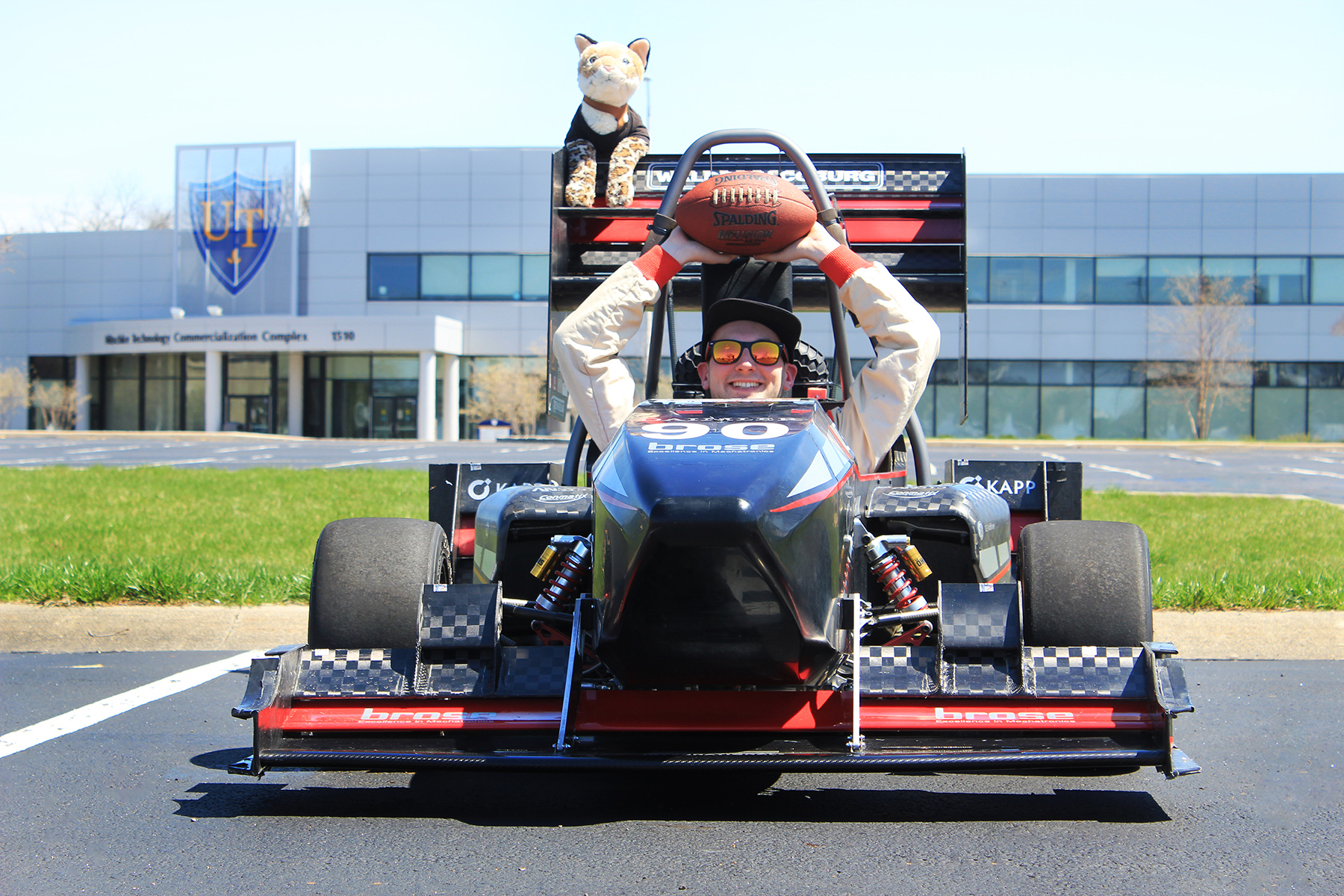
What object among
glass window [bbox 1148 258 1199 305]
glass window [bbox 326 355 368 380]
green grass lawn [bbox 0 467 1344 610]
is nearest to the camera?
green grass lawn [bbox 0 467 1344 610]

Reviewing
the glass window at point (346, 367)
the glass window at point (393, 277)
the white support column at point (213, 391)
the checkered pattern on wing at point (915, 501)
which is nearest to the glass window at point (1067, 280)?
the glass window at point (393, 277)

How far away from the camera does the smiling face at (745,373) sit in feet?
15.6

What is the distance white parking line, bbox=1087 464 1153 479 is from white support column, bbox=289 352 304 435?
2989 cm

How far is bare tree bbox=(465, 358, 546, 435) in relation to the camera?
139 ft

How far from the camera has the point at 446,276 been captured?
4356 cm

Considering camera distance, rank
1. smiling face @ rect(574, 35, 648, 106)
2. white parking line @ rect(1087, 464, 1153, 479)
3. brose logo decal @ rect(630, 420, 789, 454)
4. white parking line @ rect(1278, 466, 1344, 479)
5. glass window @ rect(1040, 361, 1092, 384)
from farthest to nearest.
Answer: glass window @ rect(1040, 361, 1092, 384), white parking line @ rect(1278, 466, 1344, 479), white parking line @ rect(1087, 464, 1153, 479), smiling face @ rect(574, 35, 648, 106), brose logo decal @ rect(630, 420, 789, 454)

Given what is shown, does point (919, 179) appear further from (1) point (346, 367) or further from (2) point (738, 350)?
(1) point (346, 367)

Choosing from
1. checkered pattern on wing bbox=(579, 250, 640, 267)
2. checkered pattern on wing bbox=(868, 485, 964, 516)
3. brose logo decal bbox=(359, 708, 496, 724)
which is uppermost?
checkered pattern on wing bbox=(579, 250, 640, 267)

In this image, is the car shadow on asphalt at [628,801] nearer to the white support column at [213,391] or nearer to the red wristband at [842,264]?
the red wristband at [842,264]

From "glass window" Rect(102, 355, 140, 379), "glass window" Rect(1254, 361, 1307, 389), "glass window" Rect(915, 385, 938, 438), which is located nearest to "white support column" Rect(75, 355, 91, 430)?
"glass window" Rect(102, 355, 140, 379)

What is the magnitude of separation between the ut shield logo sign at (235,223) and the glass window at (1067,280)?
27.7 meters

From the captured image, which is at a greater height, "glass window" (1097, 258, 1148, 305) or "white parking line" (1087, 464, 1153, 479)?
"glass window" (1097, 258, 1148, 305)

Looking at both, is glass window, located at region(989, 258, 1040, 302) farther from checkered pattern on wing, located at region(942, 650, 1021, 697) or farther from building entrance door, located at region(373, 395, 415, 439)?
checkered pattern on wing, located at region(942, 650, 1021, 697)

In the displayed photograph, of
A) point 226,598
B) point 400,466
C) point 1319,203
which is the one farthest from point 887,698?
point 1319,203
